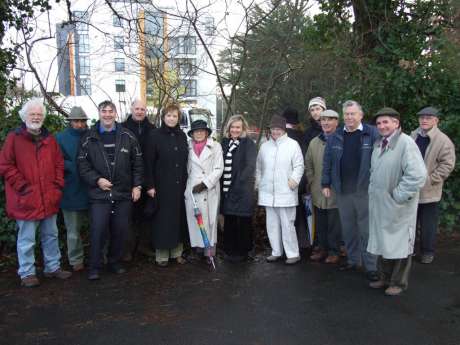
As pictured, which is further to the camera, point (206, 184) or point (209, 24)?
point (209, 24)

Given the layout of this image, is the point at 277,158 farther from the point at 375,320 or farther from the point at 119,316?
the point at 119,316

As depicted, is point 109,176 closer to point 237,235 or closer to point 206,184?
point 206,184

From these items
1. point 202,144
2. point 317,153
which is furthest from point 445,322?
point 202,144

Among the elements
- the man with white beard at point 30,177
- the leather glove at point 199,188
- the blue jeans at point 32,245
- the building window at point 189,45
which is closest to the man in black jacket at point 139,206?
the leather glove at point 199,188

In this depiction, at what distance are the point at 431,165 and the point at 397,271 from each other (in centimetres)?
163

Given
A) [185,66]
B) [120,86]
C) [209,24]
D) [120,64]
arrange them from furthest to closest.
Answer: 1. [120,86]
2. [120,64]
3. [185,66]
4. [209,24]

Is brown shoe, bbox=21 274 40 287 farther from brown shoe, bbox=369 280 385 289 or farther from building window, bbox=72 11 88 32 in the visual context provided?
building window, bbox=72 11 88 32

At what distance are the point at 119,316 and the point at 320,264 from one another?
254 centimetres

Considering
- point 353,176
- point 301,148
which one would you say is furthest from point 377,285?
point 301,148

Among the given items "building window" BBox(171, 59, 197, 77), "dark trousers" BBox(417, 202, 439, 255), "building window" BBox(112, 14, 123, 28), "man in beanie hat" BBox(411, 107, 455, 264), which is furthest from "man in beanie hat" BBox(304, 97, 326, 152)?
"building window" BBox(112, 14, 123, 28)

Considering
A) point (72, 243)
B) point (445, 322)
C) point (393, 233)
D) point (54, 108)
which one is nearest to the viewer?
point (445, 322)

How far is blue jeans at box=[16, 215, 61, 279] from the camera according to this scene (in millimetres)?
4605

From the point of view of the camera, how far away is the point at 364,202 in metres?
4.72

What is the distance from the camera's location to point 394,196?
405cm
